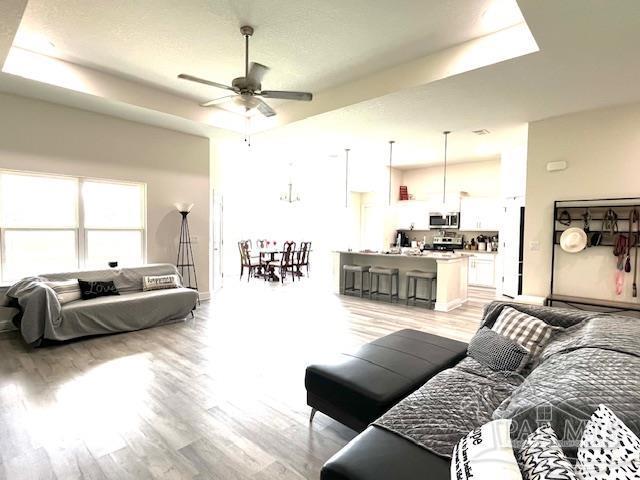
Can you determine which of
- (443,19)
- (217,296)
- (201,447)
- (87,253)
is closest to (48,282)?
(87,253)

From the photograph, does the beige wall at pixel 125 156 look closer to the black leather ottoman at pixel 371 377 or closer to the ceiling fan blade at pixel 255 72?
the ceiling fan blade at pixel 255 72

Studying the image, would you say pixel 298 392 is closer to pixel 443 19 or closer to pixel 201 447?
pixel 201 447

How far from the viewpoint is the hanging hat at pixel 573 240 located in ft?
14.8

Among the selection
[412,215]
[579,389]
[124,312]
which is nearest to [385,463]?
[579,389]

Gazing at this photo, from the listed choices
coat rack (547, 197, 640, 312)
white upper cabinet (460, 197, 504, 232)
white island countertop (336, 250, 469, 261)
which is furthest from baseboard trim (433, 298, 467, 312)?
white upper cabinet (460, 197, 504, 232)

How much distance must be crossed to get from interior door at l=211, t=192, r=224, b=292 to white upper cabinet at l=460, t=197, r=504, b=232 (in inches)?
232

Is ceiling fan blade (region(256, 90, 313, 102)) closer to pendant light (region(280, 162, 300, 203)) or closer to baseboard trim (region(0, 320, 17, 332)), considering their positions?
baseboard trim (region(0, 320, 17, 332))

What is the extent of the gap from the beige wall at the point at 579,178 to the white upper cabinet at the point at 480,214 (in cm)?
311

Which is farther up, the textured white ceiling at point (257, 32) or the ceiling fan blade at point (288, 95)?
the textured white ceiling at point (257, 32)

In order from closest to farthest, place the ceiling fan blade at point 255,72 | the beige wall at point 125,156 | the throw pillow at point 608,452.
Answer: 1. the throw pillow at point 608,452
2. the ceiling fan blade at point 255,72
3. the beige wall at point 125,156

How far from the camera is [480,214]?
8.24 metres

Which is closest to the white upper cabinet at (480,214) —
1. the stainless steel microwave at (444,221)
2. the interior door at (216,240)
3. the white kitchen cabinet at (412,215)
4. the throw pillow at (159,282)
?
the stainless steel microwave at (444,221)

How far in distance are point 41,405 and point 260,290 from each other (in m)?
4.97

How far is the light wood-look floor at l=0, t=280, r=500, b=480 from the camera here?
204 cm
